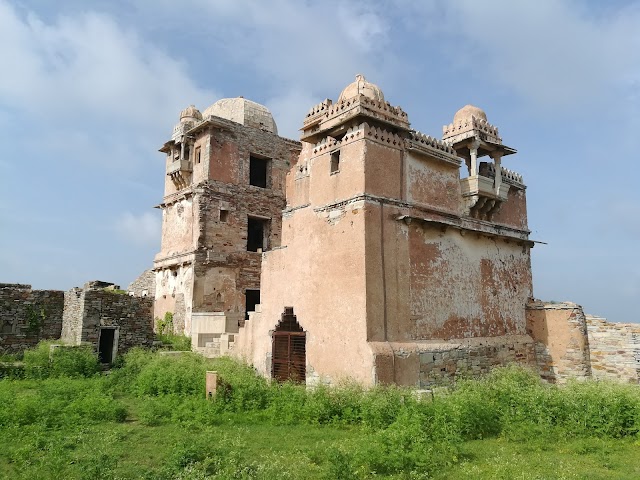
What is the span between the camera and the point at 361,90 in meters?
12.8

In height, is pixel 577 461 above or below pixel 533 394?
below

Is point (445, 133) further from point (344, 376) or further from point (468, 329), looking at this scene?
point (344, 376)

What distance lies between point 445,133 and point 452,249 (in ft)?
13.0

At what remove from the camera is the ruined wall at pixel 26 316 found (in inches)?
635

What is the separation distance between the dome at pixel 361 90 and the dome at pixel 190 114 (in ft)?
33.9

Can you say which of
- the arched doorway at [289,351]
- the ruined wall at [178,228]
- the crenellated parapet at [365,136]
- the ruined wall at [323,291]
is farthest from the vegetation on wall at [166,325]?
the crenellated parapet at [365,136]

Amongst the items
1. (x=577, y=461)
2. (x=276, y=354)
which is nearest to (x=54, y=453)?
(x=276, y=354)

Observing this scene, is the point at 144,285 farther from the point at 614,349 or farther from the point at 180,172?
the point at 614,349

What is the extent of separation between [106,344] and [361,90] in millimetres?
11506

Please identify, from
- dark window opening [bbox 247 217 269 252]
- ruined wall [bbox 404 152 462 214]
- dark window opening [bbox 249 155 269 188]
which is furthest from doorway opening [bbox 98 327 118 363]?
ruined wall [bbox 404 152 462 214]

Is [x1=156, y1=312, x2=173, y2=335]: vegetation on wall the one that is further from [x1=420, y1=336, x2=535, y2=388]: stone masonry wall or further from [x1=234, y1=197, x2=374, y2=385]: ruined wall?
[x1=420, y1=336, x2=535, y2=388]: stone masonry wall

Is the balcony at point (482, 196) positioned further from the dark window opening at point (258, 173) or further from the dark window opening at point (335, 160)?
the dark window opening at point (258, 173)

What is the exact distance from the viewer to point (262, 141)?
2167 centimetres

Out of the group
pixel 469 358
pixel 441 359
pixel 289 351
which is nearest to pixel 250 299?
pixel 289 351
